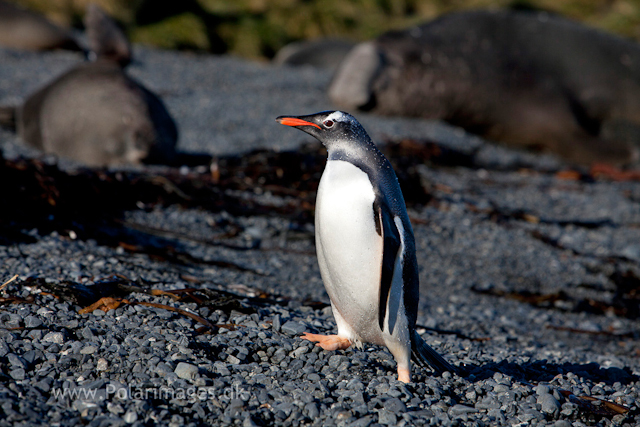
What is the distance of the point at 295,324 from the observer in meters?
2.66

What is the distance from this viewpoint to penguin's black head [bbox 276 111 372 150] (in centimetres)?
239

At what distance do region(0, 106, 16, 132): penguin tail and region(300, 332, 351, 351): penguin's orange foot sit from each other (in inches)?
195

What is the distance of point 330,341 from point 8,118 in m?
5.07

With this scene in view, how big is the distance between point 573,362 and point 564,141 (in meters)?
5.41

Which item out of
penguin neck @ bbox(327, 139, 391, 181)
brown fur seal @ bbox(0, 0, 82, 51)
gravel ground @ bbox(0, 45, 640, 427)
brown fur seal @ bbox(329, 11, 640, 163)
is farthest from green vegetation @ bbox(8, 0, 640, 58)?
penguin neck @ bbox(327, 139, 391, 181)

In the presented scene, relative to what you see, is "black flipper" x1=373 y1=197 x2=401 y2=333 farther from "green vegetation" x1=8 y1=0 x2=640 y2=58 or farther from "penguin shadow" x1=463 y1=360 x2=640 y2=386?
"green vegetation" x1=8 y1=0 x2=640 y2=58

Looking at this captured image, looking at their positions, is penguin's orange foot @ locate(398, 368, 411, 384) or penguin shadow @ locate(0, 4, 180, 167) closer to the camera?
penguin's orange foot @ locate(398, 368, 411, 384)

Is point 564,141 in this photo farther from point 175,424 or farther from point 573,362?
point 175,424

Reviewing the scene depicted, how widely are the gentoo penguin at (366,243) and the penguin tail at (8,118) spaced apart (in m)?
4.79

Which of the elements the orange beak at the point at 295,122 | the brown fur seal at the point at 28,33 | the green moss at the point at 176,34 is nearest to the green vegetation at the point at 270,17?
the green moss at the point at 176,34

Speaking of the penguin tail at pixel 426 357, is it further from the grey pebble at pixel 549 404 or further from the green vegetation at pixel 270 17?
the green vegetation at pixel 270 17

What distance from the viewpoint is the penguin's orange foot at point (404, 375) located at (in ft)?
7.50

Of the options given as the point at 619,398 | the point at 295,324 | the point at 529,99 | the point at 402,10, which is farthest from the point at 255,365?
the point at 402,10

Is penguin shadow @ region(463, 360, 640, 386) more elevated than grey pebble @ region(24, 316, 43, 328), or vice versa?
grey pebble @ region(24, 316, 43, 328)
